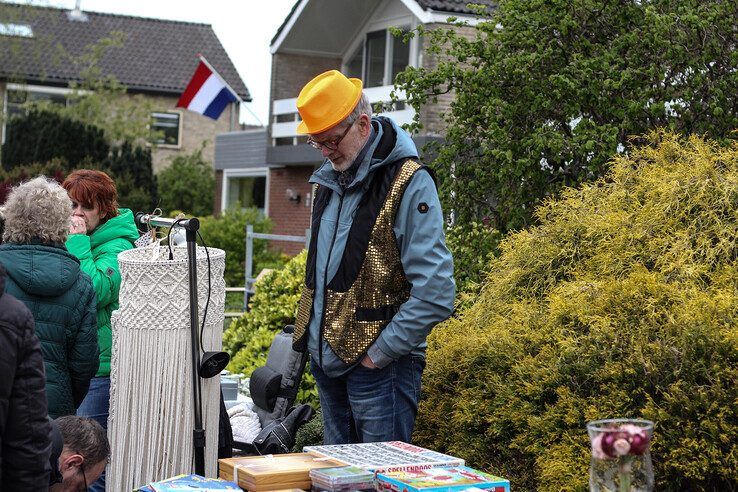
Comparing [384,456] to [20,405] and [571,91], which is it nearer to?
[20,405]

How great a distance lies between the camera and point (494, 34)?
7.04 meters

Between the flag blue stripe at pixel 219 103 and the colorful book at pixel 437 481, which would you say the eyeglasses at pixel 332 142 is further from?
the flag blue stripe at pixel 219 103

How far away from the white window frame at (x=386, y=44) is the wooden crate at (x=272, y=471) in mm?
18720

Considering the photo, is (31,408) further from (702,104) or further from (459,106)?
(702,104)

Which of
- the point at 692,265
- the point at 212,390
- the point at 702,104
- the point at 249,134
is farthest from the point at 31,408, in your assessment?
the point at 249,134

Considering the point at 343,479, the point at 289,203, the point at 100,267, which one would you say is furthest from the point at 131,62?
the point at 343,479

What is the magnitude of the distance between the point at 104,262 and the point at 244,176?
2623cm

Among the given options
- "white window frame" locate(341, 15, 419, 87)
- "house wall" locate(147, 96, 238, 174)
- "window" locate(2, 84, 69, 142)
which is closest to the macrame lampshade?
"white window frame" locate(341, 15, 419, 87)

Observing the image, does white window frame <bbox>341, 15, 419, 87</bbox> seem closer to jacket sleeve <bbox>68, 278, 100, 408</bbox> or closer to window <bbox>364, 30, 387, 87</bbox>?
window <bbox>364, 30, 387, 87</bbox>

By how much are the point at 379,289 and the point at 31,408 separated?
4.93ft

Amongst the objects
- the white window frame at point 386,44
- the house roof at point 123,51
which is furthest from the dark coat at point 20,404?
the house roof at point 123,51

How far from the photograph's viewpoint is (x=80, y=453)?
413cm

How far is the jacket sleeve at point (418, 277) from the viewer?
399cm

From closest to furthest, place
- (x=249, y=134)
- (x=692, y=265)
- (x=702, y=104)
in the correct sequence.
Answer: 1. (x=692, y=265)
2. (x=702, y=104)
3. (x=249, y=134)
